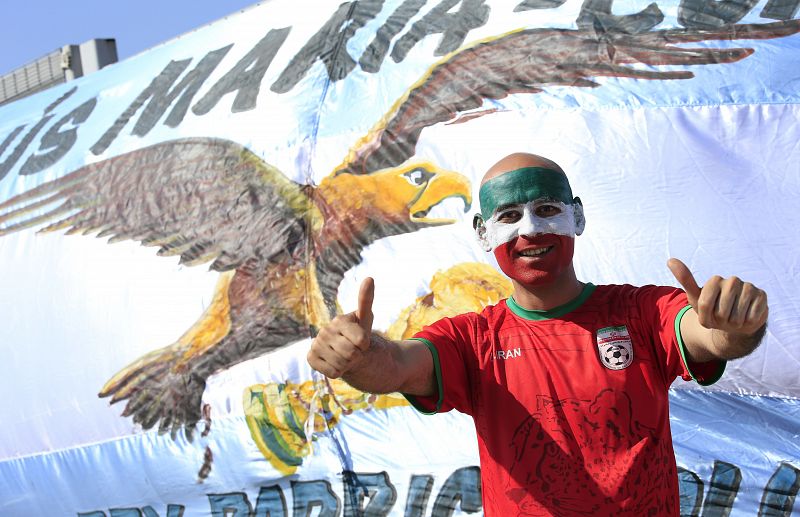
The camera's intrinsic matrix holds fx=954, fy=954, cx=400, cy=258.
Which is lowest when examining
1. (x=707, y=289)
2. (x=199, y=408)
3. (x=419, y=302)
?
(x=199, y=408)

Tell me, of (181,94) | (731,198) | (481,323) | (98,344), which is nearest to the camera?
(481,323)

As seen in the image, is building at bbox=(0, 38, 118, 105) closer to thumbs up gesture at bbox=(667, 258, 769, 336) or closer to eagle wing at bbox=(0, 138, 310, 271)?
eagle wing at bbox=(0, 138, 310, 271)

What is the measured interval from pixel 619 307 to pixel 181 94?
3.39 metres

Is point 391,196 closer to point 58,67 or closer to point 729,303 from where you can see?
point 729,303

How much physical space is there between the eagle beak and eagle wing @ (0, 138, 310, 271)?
1.75 feet

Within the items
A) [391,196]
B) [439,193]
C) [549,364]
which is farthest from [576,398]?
[391,196]

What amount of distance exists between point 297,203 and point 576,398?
2.13m

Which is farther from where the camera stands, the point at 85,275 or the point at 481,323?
the point at 85,275

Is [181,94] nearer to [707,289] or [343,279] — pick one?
[343,279]

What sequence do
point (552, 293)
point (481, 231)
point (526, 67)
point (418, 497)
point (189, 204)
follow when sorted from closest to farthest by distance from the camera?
point (552, 293) < point (481, 231) < point (418, 497) < point (526, 67) < point (189, 204)

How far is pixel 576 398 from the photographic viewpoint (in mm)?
2064

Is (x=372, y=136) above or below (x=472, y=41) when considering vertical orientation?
below

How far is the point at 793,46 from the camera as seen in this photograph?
3201 mm

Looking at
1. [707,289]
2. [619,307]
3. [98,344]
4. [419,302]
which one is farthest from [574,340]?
[98,344]
